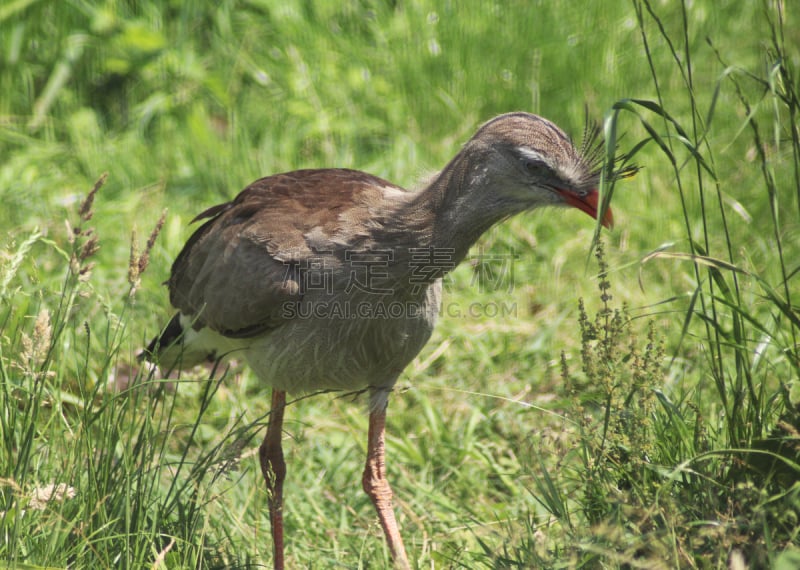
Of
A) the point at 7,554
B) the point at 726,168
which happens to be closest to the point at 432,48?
the point at 726,168

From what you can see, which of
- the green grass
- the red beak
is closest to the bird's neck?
the red beak

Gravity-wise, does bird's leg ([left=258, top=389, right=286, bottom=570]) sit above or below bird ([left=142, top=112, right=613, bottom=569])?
below

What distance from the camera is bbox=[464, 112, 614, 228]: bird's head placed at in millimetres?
2930

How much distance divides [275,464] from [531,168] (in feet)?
5.16

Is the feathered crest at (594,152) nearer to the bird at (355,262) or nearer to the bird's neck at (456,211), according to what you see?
the bird at (355,262)

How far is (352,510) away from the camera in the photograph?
379 centimetres

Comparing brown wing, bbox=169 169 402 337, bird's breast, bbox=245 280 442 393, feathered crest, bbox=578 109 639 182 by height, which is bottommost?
bird's breast, bbox=245 280 442 393

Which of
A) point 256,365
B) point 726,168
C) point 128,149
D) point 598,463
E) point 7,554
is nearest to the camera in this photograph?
point 7,554

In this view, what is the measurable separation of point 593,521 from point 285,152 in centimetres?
325

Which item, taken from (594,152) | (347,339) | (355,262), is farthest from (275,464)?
(594,152)

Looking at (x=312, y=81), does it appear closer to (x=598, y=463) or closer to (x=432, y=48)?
(x=432, y=48)

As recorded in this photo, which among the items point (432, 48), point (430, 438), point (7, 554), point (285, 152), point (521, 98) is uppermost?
point (432, 48)

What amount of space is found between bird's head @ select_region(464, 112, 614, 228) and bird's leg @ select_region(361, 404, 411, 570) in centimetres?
106

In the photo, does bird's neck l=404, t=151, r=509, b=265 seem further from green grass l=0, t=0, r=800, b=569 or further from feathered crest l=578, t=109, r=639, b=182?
green grass l=0, t=0, r=800, b=569
